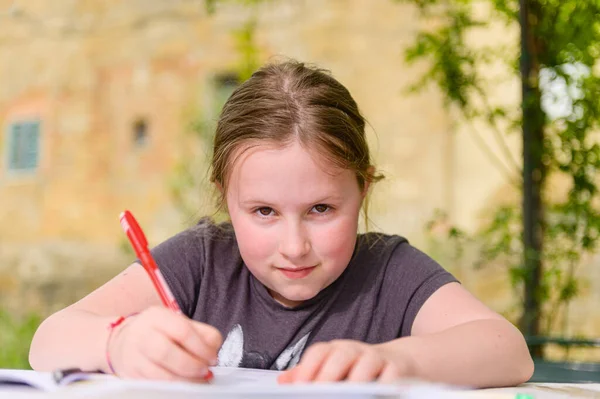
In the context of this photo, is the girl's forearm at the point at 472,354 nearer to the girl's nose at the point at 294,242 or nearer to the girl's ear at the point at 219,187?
the girl's nose at the point at 294,242

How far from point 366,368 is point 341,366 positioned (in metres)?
0.03

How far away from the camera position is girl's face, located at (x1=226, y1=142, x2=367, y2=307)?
40.2 inches

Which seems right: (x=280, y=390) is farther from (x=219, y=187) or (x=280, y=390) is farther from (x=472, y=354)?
(x=219, y=187)

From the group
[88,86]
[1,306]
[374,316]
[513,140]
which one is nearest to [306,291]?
[374,316]

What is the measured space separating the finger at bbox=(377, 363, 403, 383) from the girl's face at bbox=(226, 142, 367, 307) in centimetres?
27

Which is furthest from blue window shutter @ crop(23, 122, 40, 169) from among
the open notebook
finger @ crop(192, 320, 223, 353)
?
the open notebook

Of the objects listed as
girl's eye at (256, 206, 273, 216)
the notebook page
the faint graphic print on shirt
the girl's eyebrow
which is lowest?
the faint graphic print on shirt

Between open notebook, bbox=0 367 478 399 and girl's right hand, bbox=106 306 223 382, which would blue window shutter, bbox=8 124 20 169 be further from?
open notebook, bbox=0 367 478 399

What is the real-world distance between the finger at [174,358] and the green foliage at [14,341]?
11.4 ft

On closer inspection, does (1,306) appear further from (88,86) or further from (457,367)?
(457,367)

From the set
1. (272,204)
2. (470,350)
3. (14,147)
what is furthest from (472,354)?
(14,147)

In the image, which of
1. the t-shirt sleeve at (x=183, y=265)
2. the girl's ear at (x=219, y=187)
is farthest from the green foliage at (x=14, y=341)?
the girl's ear at (x=219, y=187)

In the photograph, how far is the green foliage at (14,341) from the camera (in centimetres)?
437

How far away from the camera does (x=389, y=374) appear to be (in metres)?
0.76
